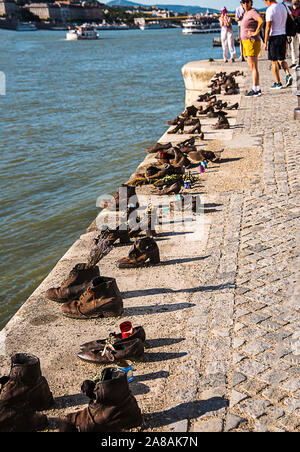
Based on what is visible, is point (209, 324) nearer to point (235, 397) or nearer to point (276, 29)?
point (235, 397)

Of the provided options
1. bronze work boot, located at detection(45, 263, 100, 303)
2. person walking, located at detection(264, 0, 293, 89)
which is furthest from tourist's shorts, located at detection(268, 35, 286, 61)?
bronze work boot, located at detection(45, 263, 100, 303)

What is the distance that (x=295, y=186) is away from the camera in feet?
23.0

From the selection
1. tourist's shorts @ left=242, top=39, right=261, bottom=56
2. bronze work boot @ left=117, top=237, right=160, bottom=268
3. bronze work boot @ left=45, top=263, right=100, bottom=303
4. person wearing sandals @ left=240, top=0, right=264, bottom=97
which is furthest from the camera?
tourist's shorts @ left=242, top=39, right=261, bottom=56

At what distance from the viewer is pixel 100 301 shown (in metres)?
4.25

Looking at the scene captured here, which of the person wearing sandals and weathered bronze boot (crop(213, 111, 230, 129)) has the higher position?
the person wearing sandals

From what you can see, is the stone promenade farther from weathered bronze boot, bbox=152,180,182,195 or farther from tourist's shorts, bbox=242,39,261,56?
tourist's shorts, bbox=242,39,261,56

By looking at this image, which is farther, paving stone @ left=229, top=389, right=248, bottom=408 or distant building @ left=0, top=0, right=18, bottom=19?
distant building @ left=0, top=0, right=18, bottom=19

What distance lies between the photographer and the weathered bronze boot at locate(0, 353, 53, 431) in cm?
312

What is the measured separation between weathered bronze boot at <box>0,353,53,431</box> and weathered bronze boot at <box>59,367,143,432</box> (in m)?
0.21

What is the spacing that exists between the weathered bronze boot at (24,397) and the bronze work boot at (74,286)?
4.06 ft

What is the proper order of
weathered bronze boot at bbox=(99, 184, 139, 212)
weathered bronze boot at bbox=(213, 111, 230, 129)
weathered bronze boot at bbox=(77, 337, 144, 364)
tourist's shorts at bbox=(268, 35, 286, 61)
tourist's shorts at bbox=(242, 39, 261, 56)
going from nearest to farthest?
weathered bronze boot at bbox=(77, 337, 144, 364)
weathered bronze boot at bbox=(99, 184, 139, 212)
weathered bronze boot at bbox=(213, 111, 230, 129)
tourist's shorts at bbox=(242, 39, 261, 56)
tourist's shorts at bbox=(268, 35, 286, 61)

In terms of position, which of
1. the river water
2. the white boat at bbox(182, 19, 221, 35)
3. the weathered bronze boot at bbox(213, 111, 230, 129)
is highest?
the white boat at bbox(182, 19, 221, 35)

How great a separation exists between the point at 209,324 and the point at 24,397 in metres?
1.48

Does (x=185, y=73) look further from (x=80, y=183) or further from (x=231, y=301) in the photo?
(x=231, y=301)
